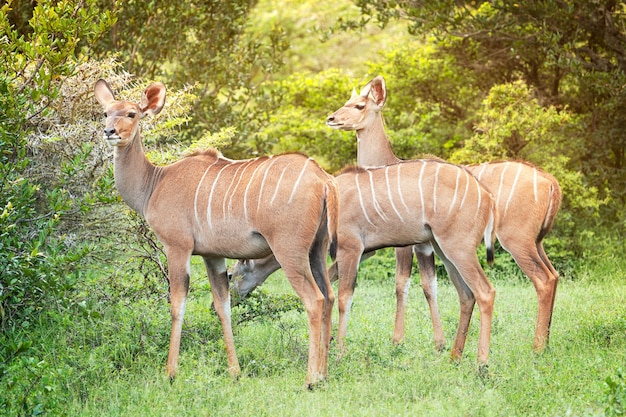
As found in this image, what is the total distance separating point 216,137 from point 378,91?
4.39 ft

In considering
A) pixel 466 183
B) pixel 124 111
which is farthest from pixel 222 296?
pixel 466 183

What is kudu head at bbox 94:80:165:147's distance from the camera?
5207mm

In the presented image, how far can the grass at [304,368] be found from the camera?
4.53 metres

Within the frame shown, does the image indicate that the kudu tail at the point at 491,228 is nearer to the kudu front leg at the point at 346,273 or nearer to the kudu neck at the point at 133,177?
the kudu front leg at the point at 346,273

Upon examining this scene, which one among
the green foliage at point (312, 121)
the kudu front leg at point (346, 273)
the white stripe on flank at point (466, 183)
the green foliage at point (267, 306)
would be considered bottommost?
the green foliage at point (312, 121)

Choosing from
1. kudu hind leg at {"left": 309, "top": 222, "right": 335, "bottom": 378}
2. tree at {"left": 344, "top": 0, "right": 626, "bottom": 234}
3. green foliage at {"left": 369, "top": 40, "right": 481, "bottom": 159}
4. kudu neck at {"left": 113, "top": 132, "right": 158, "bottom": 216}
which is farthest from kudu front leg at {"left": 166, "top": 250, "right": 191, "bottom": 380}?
green foliage at {"left": 369, "top": 40, "right": 481, "bottom": 159}

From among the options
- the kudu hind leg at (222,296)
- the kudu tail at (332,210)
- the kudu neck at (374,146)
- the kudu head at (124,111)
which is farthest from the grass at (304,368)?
the kudu neck at (374,146)

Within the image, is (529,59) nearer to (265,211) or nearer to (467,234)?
(467,234)

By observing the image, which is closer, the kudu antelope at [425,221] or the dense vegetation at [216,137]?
the dense vegetation at [216,137]

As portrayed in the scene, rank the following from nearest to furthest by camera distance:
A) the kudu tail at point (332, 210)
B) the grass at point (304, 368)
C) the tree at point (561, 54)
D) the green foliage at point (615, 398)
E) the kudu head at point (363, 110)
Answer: the green foliage at point (615, 398) → the grass at point (304, 368) → the kudu tail at point (332, 210) → the kudu head at point (363, 110) → the tree at point (561, 54)

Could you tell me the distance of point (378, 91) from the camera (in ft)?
23.9

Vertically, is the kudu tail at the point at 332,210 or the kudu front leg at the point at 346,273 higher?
the kudu tail at the point at 332,210

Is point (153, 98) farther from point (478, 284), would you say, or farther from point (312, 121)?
point (312, 121)

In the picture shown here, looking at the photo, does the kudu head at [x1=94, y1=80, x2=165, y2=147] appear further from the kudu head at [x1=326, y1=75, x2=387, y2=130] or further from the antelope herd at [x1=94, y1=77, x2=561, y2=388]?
the kudu head at [x1=326, y1=75, x2=387, y2=130]
